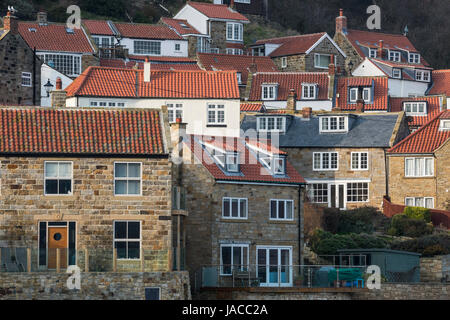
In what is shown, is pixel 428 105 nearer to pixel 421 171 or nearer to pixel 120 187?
pixel 421 171

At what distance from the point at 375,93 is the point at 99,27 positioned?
20306 mm

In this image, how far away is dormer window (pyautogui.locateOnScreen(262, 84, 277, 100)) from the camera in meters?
81.8

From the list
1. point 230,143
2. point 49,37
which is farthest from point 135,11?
point 230,143

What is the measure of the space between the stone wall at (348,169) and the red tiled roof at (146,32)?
78.8 feet

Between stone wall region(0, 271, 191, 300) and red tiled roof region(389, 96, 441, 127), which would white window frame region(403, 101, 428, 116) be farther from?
stone wall region(0, 271, 191, 300)

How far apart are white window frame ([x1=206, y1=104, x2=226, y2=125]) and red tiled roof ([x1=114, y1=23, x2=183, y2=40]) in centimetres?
2125

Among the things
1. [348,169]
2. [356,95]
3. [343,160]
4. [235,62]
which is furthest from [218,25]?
[348,169]

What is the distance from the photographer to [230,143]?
54312mm

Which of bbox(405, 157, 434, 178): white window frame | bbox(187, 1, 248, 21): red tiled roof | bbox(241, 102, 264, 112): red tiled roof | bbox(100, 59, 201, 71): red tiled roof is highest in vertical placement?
bbox(187, 1, 248, 21): red tiled roof

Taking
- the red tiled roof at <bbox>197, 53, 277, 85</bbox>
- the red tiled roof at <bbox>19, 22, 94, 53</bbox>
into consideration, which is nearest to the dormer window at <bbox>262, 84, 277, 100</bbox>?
the red tiled roof at <bbox>197, 53, 277, 85</bbox>

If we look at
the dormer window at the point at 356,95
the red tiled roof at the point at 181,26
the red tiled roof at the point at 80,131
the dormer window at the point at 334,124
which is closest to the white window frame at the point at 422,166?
the dormer window at the point at 334,124

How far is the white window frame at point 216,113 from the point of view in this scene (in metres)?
66.1

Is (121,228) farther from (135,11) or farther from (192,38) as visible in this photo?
(135,11)
